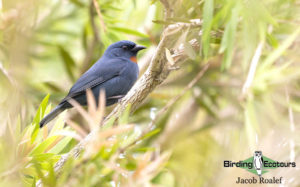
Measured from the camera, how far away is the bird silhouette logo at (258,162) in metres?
2.80

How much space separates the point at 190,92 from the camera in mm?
5402

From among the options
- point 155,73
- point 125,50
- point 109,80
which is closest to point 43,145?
point 155,73

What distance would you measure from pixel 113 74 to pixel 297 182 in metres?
2.53

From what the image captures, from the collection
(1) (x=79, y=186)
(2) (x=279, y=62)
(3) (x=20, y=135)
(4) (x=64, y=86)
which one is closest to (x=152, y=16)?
(2) (x=279, y=62)

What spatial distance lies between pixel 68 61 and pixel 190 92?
1.55 meters

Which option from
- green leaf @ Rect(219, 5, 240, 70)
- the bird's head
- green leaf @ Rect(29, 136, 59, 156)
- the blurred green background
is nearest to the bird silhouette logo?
the blurred green background

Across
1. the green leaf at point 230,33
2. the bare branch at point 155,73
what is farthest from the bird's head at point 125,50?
the green leaf at point 230,33

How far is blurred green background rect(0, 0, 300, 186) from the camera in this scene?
8.49 ft

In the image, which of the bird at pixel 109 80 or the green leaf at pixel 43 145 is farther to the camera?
the bird at pixel 109 80

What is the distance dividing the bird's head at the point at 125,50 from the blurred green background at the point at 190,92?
20 cm

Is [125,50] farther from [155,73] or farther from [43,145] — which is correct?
[43,145]

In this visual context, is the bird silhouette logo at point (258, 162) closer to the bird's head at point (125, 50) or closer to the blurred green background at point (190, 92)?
the blurred green background at point (190, 92)

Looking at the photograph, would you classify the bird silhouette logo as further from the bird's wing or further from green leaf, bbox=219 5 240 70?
the bird's wing

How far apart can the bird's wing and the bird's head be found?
142 millimetres
